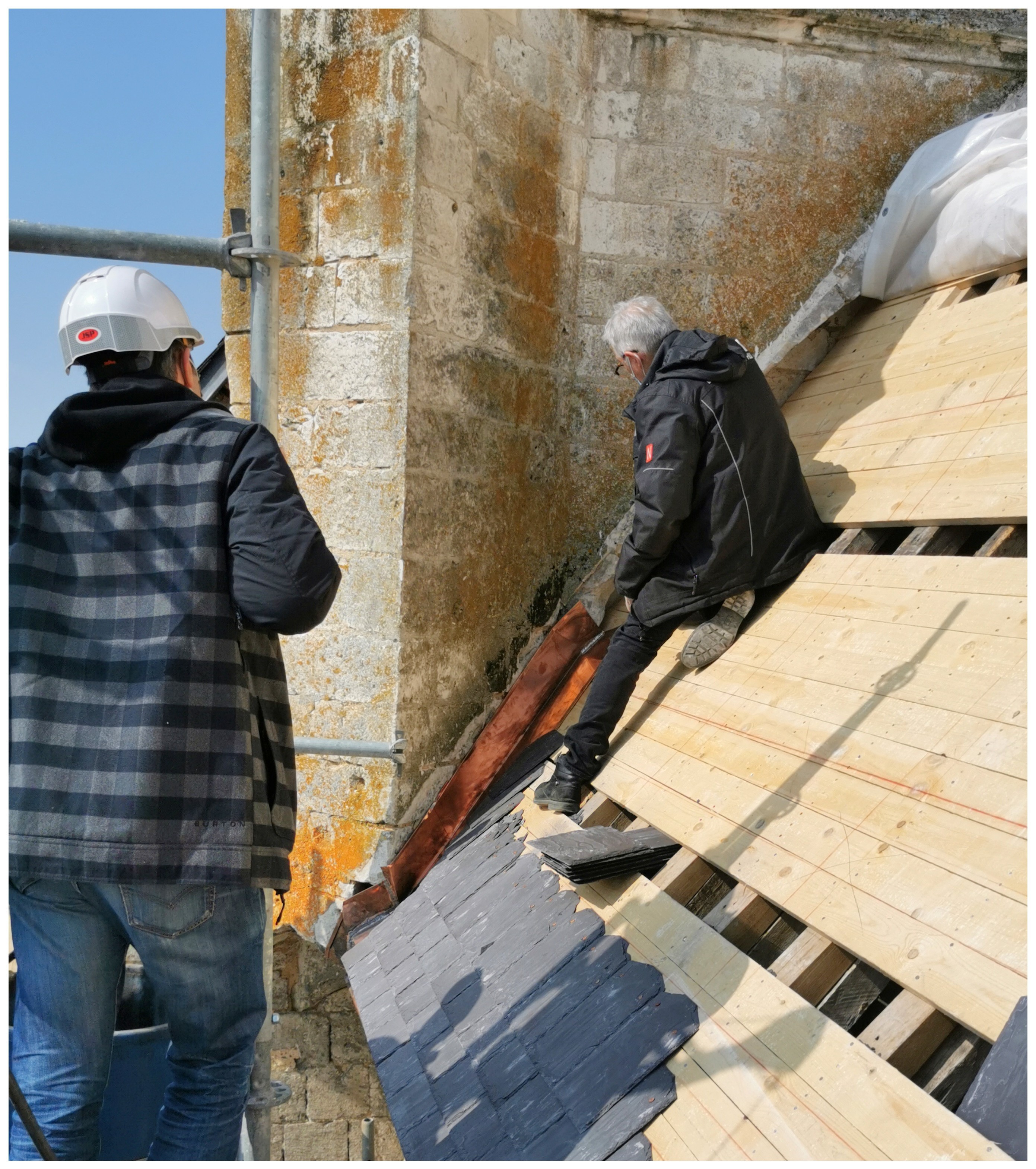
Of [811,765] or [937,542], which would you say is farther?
[937,542]

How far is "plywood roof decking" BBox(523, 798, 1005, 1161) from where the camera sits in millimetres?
1760

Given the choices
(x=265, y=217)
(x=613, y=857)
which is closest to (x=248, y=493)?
(x=265, y=217)

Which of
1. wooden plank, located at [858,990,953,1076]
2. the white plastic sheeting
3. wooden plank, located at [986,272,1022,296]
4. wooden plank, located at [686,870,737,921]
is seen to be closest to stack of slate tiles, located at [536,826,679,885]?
wooden plank, located at [686,870,737,921]

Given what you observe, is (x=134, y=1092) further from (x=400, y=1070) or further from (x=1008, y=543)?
(x=1008, y=543)

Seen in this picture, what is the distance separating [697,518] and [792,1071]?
6.46 ft

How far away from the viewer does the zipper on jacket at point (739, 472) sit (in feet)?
11.7

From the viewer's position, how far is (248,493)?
7.27 ft

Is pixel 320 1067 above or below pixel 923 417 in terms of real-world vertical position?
below

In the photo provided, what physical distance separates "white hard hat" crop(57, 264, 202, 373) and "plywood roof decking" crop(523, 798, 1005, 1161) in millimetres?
1802

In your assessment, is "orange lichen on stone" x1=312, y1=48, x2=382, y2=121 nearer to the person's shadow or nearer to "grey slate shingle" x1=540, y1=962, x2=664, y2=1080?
the person's shadow

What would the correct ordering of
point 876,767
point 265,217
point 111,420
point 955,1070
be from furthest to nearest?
point 265,217
point 876,767
point 111,420
point 955,1070

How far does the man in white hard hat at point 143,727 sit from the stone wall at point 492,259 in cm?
184

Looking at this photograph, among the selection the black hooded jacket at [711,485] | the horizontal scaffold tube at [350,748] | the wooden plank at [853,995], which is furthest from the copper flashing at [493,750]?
the wooden plank at [853,995]

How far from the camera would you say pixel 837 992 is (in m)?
2.15
